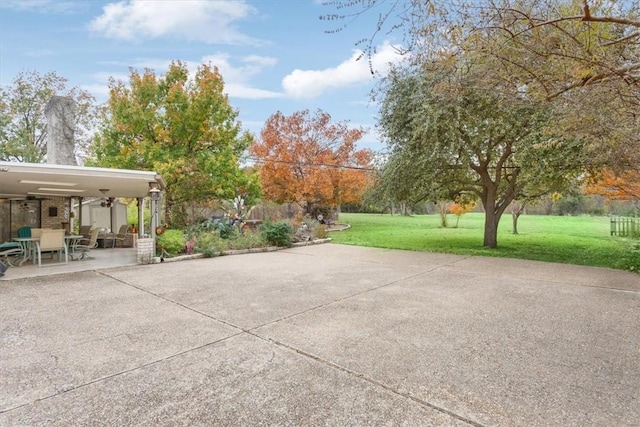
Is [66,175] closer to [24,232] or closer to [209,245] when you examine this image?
[209,245]

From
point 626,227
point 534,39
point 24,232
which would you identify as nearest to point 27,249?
point 24,232

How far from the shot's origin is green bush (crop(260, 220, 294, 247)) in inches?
465

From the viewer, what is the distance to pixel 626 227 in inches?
711

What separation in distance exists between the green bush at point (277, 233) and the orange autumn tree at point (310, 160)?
20.2 feet

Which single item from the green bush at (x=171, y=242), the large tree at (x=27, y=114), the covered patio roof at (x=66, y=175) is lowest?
the green bush at (x=171, y=242)

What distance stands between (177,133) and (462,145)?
404 inches

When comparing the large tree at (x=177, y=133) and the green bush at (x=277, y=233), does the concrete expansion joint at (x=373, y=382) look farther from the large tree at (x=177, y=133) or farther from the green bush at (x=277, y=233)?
the large tree at (x=177, y=133)

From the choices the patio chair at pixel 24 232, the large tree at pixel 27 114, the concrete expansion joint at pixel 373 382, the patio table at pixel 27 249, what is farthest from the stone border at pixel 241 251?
the large tree at pixel 27 114

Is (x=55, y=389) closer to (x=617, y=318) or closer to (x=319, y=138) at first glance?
(x=617, y=318)

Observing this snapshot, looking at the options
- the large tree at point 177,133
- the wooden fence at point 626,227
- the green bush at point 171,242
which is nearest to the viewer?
the green bush at point 171,242

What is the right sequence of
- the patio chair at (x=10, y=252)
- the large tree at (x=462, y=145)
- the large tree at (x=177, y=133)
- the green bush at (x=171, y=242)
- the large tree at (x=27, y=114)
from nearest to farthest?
the patio chair at (x=10, y=252), the large tree at (x=462, y=145), the green bush at (x=171, y=242), the large tree at (x=177, y=133), the large tree at (x=27, y=114)

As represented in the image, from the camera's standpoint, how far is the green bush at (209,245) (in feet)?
32.0

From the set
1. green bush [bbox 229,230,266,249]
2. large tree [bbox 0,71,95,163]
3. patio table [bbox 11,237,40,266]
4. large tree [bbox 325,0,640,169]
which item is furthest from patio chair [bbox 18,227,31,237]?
large tree [bbox 325,0,640,169]

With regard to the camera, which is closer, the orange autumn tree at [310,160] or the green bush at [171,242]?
the green bush at [171,242]
